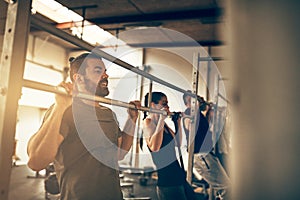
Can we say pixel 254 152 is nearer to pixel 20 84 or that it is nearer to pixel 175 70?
pixel 20 84

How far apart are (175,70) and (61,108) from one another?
6098 mm

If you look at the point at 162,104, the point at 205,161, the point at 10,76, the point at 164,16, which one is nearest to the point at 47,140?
the point at 10,76

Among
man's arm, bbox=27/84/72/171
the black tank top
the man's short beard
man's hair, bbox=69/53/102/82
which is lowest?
the black tank top

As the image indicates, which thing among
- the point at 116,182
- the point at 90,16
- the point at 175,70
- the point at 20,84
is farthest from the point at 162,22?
the point at 20,84

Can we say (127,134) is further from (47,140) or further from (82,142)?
(47,140)

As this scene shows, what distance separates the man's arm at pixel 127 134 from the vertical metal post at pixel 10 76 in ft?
3.59

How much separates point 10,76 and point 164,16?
182 inches

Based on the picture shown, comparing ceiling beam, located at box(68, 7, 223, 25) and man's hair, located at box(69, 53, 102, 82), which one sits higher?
ceiling beam, located at box(68, 7, 223, 25)

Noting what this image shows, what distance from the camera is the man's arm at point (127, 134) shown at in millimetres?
1855

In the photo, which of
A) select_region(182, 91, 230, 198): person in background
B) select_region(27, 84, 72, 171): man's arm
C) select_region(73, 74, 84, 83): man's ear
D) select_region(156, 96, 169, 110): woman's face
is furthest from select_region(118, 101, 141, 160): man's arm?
select_region(182, 91, 230, 198): person in background

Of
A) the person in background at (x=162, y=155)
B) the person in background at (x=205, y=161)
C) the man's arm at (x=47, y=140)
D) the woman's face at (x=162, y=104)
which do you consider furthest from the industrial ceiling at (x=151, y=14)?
the man's arm at (x=47, y=140)

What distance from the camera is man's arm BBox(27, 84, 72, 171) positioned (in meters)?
1.38

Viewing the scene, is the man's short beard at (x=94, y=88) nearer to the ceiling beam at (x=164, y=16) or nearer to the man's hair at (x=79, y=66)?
the man's hair at (x=79, y=66)

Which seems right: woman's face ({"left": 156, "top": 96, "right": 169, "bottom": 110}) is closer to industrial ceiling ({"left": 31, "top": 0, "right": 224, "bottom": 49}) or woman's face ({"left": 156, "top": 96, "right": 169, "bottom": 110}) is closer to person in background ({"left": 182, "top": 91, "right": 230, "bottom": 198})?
person in background ({"left": 182, "top": 91, "right": 230, "bottom": 198})
